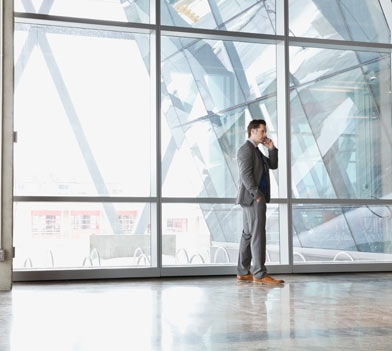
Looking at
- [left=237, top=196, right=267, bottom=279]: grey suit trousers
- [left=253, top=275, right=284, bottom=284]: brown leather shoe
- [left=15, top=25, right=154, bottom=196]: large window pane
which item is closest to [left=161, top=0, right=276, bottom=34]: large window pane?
[left=15, top=25, right=154, bottom=196]: large window pane

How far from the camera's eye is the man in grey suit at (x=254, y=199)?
655 centimetres

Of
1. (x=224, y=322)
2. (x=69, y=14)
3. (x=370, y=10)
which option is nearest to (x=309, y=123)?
(x=370, y=10)

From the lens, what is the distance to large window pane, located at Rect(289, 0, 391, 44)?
342 inches

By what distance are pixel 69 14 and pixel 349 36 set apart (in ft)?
12.0

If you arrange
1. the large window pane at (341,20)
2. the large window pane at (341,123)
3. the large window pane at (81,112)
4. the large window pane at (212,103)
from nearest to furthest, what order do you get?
the large window pane at (81,112), the large window pane at (212,103), the large window pane at (341,123), the large window pane at (341,20)

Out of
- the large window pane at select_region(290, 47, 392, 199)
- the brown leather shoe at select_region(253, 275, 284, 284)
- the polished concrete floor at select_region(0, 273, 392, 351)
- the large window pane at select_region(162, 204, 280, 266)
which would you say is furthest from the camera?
the large window pane at select_region(290, 47, 392, 199)

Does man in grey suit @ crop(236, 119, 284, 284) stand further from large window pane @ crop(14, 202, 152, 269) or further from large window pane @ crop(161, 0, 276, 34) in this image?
large window pane @ crop(161, 0, 276, 34)

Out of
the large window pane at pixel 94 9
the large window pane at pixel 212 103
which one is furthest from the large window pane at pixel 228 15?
the large window pane at pixel 94 9

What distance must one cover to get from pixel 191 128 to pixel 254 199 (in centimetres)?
179

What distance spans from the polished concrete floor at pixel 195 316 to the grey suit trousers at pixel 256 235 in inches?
8.8

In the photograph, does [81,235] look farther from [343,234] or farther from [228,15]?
[343,234]

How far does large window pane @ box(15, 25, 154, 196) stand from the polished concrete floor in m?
1.28

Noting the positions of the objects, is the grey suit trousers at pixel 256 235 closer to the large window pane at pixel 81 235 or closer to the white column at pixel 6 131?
the large window pane at pixel 81 235

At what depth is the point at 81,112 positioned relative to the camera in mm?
7488
